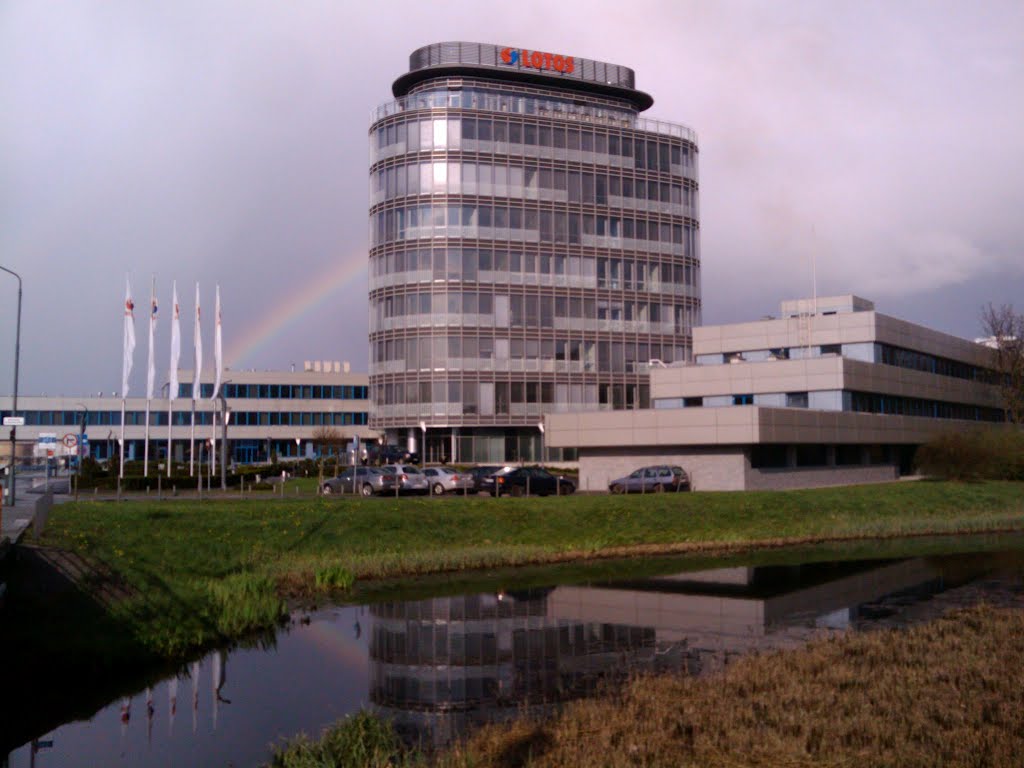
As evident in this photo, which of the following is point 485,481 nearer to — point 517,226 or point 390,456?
point 390,456

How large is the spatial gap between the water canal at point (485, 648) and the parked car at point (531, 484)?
20934 millimetres

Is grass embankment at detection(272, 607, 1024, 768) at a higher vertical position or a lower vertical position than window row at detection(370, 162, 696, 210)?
lower

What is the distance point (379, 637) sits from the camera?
24.1 metres

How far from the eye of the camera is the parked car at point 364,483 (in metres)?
55.7

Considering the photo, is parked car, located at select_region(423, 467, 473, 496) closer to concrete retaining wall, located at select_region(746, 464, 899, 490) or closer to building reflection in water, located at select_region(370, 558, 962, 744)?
concrete retaining wall, located at select_region(746, 464, 899, 490)

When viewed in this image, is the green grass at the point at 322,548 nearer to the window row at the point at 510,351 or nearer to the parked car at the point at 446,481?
the parked car at the point at 446,481

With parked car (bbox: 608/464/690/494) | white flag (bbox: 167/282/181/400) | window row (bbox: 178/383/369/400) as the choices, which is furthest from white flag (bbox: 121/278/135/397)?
window row (bbox: 178/383/369/400)

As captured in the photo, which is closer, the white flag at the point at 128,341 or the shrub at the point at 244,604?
the shrub at the point at 244,604

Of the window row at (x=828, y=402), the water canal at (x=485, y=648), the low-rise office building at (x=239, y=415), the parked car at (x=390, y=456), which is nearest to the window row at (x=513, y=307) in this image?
the parked car at (x=390, y=456)

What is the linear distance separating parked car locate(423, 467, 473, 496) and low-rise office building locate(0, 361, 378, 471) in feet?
193

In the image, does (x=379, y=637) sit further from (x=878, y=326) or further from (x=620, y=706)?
(x=878, y=326)

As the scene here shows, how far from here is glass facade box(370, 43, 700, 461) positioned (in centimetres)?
8944

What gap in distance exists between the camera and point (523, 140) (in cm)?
9219

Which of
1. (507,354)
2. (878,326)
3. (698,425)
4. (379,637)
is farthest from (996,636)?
(507,354)
